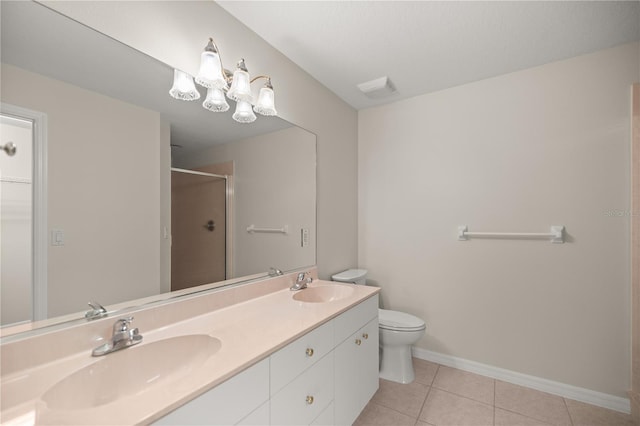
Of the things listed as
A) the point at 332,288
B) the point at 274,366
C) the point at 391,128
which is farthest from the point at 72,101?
the point at 391,128

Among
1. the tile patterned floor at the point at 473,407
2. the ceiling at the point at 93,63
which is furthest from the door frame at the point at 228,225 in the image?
the tile patterned floor at the point at 473,407

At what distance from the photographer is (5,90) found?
794 mm

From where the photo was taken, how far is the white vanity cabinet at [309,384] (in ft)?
2.55

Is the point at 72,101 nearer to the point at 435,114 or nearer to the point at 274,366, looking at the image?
the point at 274,366

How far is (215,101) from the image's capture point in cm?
138

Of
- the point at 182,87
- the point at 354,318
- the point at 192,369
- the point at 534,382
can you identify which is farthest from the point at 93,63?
the point at 534,382

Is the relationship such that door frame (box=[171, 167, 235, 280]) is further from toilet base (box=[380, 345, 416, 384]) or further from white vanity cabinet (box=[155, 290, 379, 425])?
toilet base (box=[380, 345, 416, 384])

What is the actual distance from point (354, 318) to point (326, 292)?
1.23ft

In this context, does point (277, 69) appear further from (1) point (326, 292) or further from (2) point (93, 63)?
(1) point (326, 292)

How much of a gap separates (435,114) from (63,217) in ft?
7.98

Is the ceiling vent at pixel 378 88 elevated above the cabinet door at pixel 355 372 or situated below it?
above

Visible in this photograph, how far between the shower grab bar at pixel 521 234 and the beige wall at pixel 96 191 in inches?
81.2

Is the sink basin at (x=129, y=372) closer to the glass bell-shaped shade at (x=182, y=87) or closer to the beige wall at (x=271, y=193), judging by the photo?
the beige wall at (x=271, y=193)

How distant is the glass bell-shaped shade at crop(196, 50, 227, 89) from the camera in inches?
47.9
